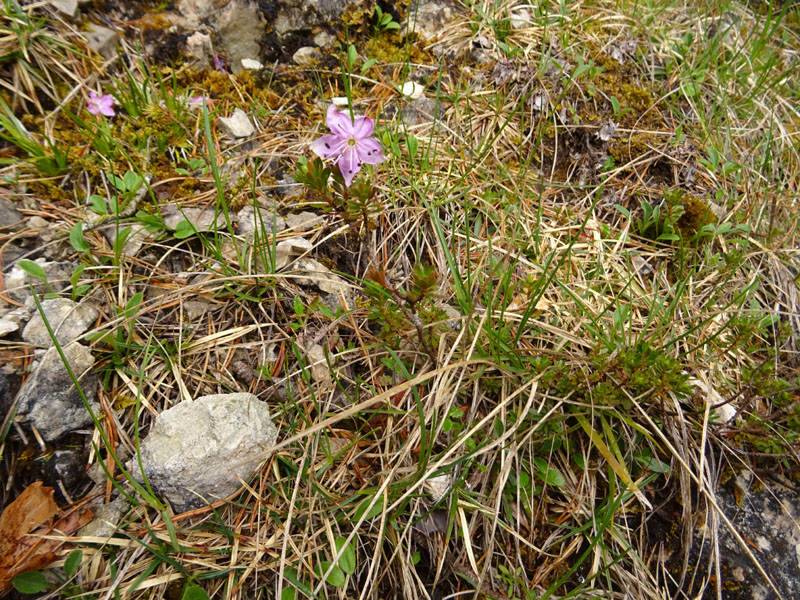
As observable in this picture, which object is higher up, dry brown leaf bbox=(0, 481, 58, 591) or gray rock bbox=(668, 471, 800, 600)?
dry brown leaf bbox=(0, 481, 58, 591)

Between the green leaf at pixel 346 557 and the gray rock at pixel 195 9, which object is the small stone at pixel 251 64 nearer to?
the gray rock at pixel 195 9

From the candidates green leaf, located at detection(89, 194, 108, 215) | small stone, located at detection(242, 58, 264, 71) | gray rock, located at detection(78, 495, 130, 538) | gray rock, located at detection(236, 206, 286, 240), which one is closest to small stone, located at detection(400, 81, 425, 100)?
small stone, located at detection(242, 58, 264, 71)

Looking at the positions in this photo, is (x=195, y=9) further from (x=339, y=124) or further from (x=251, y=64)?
(x=339, y=124)

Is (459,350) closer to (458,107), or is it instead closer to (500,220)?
(500,220)

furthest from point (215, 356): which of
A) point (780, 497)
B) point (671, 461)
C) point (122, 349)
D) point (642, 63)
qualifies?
point (642, 63)

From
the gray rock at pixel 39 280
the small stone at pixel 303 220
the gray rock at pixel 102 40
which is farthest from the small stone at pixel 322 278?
the gray rock at pixel 102 40

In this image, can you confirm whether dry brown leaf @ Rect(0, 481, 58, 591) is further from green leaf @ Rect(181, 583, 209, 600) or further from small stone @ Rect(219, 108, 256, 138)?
small stone @ Rect(219, 108, 256, 138)

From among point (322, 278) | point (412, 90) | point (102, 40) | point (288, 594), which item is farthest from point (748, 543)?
point (102, 40)
